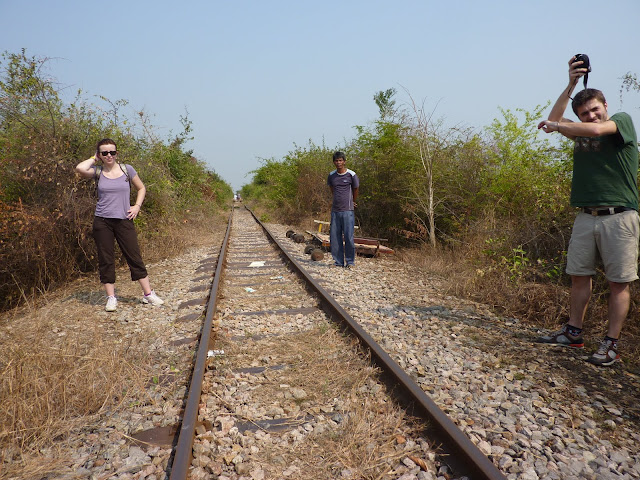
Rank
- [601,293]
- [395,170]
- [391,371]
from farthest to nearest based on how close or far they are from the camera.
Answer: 1. [395,170]
2. [601,293]
3. [391,371]

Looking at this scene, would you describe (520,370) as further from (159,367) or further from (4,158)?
(4,158)

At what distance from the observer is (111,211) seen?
185 inches

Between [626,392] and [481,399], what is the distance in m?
1.11

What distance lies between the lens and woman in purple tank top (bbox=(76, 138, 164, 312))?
4.60 metres

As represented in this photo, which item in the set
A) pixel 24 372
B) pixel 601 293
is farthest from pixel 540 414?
pixel 24 372

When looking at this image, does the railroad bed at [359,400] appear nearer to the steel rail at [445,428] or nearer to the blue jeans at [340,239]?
the steel rail at [445,428]

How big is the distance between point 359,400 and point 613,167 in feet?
9.09

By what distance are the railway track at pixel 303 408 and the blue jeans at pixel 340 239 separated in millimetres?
3055

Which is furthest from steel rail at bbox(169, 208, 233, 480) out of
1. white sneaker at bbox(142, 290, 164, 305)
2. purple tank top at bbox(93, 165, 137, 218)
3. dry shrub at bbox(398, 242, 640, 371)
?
dry shrub at bbox(398, 242, 640, 371)

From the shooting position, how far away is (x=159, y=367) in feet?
10.8

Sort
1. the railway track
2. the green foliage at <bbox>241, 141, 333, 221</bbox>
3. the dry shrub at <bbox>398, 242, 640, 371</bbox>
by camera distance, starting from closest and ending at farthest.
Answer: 1. the railway track
2. the dry shrub at <bbox>398, 242, 640, 371</bbox>
3. the green foliage at <bbox>241, 141, 333, 221</bbox>

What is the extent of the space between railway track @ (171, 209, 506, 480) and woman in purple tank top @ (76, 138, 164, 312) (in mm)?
1410

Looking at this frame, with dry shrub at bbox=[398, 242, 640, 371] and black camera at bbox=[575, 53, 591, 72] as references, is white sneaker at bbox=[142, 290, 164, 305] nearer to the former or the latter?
dry shrub at bbox=[398, 242, 640, 371]

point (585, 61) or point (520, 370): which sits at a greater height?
point (585, 61)
